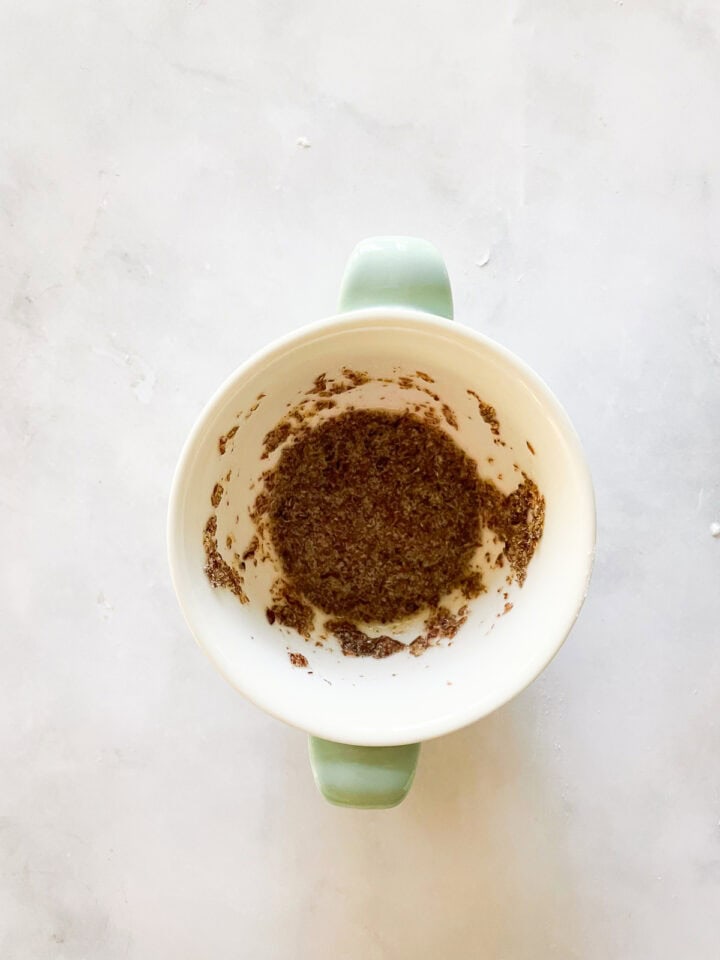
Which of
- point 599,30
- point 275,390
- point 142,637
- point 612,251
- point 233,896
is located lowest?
point 233,896

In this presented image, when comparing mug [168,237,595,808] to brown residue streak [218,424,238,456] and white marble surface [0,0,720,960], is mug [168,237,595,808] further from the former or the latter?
white marble surface [0,0,720,960]

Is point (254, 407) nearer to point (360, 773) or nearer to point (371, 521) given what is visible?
point (371, 521)

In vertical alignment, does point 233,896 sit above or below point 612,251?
below

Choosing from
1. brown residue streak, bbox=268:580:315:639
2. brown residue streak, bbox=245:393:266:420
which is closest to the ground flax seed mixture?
brown residue streak, bbox=268:580:315:639

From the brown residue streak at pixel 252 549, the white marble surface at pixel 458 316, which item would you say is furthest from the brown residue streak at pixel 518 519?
the brown residue streak at pixel 252 549

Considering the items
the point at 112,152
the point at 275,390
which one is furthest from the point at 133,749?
the point at 112,152

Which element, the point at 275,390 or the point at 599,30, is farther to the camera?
the point at 599,30

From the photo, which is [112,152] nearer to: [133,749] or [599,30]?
[599,30]
